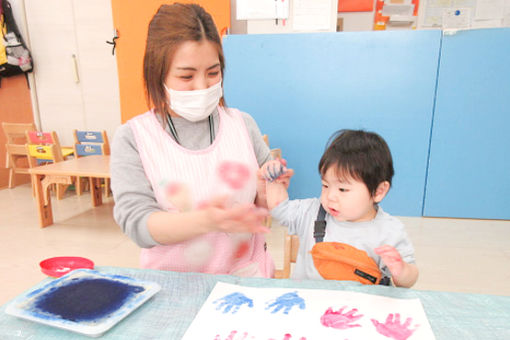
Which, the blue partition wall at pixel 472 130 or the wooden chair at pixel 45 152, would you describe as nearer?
the blue partition wall at pixel 472 130

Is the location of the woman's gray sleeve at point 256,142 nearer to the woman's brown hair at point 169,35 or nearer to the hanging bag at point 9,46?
the woman's brown hair at point 169,35

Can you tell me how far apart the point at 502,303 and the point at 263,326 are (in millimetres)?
529

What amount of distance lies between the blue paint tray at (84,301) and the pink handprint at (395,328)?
18.6 inches

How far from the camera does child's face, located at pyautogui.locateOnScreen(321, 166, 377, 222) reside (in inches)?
35.1

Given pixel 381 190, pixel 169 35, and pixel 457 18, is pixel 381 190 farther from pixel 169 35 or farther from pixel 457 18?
pixel 457 18

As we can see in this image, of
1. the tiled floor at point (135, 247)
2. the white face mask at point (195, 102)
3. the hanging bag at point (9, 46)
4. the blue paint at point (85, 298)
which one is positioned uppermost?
the hanging bag at point (9, 46)

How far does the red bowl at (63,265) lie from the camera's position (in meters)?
0.82

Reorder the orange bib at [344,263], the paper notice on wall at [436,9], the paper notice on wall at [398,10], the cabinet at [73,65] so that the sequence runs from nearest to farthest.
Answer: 1. the orange bib at [344,263]
2. the paper notice on wall at [436,9]
3. the paper notice on wall at [398,10]
4. the cabinet at [73,65]

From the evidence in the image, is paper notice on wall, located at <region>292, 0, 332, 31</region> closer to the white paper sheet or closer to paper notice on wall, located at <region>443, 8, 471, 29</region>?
paper notice on wall, located at <region>443, 8, 471, 29</region>

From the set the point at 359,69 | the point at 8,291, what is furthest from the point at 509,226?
the point at 8,291

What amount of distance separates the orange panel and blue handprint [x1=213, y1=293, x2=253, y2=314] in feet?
9.44

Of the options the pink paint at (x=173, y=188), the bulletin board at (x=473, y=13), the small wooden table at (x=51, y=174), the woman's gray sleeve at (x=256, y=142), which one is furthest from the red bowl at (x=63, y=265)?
the bulletin board at (x=473, y=13)

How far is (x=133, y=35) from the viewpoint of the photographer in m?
3.24

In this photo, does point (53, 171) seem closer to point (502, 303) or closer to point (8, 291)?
point (8, 291)
